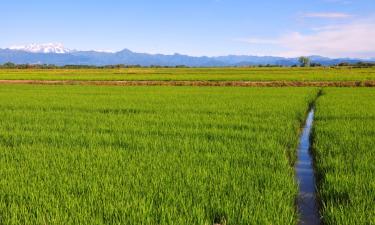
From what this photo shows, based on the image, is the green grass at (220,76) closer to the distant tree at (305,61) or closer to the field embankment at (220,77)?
the field embankment at (220,77)

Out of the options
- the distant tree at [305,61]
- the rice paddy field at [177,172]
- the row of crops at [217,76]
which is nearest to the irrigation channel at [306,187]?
the rice paddy field at [177,172]

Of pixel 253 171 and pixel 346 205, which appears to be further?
pixel 253 171

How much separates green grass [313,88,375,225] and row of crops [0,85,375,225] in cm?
2

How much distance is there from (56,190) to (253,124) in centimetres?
612

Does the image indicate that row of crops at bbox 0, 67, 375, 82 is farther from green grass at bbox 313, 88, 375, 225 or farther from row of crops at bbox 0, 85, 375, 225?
row of crops at bbox 0, 85, 375, 225

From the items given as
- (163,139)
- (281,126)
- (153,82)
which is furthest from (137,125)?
(153,82)

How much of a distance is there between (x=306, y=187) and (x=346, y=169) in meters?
0.64

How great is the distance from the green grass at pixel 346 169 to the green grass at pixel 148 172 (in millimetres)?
451

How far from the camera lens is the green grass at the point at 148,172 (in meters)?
4.11

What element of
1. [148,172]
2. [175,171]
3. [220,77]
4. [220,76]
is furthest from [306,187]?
[220,76]

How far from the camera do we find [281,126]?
9.80m

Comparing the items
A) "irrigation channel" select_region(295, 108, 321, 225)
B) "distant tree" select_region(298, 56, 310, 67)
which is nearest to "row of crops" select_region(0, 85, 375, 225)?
"irrigation channel" select_region(295, 108, 321, 225)

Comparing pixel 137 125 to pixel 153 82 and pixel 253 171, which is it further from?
pixel 153 82

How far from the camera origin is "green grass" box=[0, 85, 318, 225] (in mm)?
4109
